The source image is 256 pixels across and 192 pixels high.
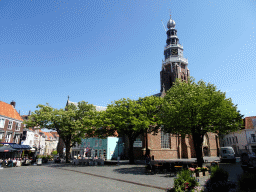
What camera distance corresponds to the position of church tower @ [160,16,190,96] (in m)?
58.1

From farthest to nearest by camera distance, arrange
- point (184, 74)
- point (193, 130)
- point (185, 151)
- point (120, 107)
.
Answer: point (184, 74), point (185, 151), point (120, 107), point (193, 130)

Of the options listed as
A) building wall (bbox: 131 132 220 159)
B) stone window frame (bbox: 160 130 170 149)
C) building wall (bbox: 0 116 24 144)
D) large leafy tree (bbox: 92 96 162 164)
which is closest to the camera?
large leafy tree (bbox: 92 96 162 164)

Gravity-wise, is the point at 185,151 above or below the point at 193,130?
below

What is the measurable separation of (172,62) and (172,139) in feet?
98.7

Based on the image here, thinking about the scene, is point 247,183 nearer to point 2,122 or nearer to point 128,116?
point 128,116

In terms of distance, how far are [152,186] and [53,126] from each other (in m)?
25.0

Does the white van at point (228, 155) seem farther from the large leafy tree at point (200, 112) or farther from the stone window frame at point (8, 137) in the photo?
the stone window frame at point (8, 137)

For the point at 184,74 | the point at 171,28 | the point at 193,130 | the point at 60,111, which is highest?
the point at 171,28

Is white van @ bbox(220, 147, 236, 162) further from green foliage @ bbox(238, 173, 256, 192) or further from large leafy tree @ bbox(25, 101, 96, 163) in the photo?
green foliage @ bbox(238, 173, 256, 192)

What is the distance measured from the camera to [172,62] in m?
59.3

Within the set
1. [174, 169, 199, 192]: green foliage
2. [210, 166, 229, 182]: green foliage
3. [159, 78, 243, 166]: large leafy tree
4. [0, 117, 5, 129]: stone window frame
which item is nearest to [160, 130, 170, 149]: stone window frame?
[159, 78, 243, 166]: large leafy tree

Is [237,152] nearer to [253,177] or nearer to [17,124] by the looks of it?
[253,177]

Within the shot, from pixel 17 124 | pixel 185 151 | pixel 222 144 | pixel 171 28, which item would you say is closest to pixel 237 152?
pixel 222 144

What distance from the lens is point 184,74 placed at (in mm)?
59906
